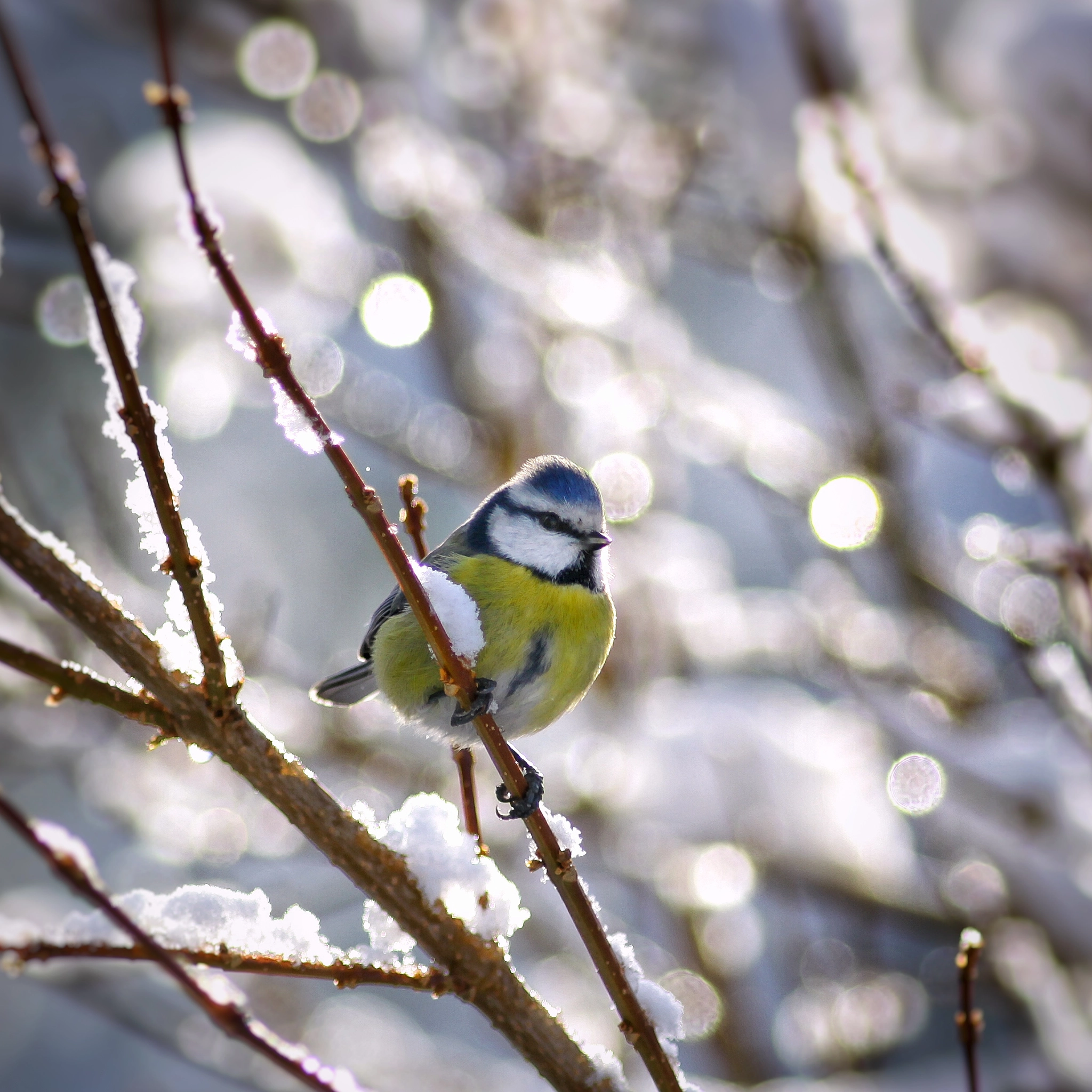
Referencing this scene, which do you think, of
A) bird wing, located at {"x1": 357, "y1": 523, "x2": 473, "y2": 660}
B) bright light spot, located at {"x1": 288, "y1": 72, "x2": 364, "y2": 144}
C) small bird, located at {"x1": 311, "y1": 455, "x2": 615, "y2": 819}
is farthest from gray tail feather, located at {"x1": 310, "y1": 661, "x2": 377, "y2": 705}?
bright light spot, located at {"x1": 288, "y1": 72, "x2": 364, "y2": 144}

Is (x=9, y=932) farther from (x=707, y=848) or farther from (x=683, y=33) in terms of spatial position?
(x=683, y=33)

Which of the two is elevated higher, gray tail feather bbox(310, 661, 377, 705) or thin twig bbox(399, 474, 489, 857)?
gray tail feather bbox(310, 661, 377, 705)

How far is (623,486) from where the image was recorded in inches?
118

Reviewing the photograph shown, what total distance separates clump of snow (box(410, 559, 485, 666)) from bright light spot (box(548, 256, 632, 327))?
6.01 feet

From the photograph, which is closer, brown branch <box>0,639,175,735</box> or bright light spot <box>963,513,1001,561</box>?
brown branch <box>0,639,175,735</box>

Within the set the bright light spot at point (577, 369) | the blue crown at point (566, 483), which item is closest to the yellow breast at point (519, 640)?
the blue crown at point (566, 483)

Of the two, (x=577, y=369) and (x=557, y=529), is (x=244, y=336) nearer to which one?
(x=557, y=529)

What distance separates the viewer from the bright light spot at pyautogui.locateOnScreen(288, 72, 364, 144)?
128 inches

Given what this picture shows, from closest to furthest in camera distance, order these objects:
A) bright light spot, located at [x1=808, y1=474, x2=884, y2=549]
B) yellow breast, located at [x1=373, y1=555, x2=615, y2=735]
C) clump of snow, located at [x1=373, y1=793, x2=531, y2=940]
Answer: clump of snow, located at [x1=373, y1=793, x2=531, y2=940] < yellow breast, located at [x1=373, y1=555, x2=615, y2=735] < bright light spot, located at [x1=808, y1=474, x2=884, y2=549]

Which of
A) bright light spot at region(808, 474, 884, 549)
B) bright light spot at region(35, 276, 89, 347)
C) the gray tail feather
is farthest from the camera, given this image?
bright light spot at region(35, 276, 89, 347)

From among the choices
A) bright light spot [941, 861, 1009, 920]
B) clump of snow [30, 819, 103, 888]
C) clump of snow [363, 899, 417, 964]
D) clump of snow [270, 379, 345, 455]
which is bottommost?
clump of snow [30, 819, 103, 888]

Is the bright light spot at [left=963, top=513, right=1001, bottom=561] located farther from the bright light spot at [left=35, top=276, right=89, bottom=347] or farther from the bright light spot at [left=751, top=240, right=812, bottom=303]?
the bright light spot at [left=35, top=276, right=89, bottom=347]

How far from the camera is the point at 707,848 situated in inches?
116

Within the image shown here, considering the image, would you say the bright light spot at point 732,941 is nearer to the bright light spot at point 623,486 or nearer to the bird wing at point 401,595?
the bright light spot at point 623,486
